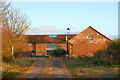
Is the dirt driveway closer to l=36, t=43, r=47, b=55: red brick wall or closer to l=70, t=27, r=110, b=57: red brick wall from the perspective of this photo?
l=70, t=27, r=110, b=57: red brick wall

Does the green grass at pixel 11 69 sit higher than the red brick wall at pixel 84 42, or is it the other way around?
the red brick wall at pixel 84 42

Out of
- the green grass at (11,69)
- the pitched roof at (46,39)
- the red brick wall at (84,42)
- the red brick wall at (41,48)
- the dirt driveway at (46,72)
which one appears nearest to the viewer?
the green grass at (11,69)

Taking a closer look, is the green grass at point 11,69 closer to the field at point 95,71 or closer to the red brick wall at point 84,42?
the field at point 95,71

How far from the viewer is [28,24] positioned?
1992 cm

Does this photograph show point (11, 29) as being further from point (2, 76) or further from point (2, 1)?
point (2, 76)

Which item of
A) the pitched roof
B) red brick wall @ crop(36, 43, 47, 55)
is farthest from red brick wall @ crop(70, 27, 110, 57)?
red brick wall @ crop(36, 43, 47, 55)

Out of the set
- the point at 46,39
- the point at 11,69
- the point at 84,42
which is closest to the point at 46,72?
the point at 11,69

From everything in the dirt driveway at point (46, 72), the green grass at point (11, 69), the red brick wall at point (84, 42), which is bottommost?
the dirt driveway at point (46, 72)

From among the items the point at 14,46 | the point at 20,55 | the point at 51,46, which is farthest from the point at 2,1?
the point at 51,46

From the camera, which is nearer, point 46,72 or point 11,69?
point 46,72

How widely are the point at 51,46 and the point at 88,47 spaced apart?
630 inches

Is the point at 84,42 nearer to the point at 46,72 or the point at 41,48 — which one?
the point at 46,72

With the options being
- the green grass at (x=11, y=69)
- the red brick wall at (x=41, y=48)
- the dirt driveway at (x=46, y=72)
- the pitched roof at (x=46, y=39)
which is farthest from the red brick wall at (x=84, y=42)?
the green grass at (x=11, y=69)

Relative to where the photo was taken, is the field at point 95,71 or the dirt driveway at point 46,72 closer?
the field at point 95,71
